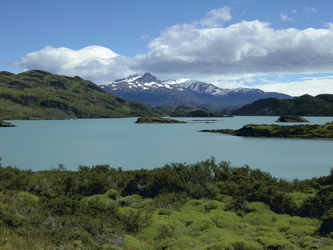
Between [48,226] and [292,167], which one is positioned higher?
[48,226]

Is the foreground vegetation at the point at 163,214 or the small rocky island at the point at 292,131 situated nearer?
the foreground vegetation at the point at 163,214

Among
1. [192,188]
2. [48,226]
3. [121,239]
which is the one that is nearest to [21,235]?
[48,226]

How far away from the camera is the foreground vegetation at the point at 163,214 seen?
11.6m

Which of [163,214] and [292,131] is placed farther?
[292,131]

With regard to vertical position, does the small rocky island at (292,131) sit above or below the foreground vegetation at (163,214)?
above

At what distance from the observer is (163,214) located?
54.2 ft

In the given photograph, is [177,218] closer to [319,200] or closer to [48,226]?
[48,226]

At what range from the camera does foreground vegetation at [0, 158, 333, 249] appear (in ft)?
38.1

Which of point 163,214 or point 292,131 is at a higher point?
point 292,131

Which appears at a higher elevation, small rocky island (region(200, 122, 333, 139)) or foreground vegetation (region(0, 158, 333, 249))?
small rocky island (region(200, 122, 333, 139))

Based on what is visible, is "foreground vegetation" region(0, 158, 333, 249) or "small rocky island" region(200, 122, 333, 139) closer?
"foreground vegetation" region(0, 158, 333, 249)

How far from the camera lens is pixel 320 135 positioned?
100 metres

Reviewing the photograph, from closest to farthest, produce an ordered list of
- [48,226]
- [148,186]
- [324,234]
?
[48,226]
[324,234]
[148,186]

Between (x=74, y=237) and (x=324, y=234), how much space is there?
11.6 metres
